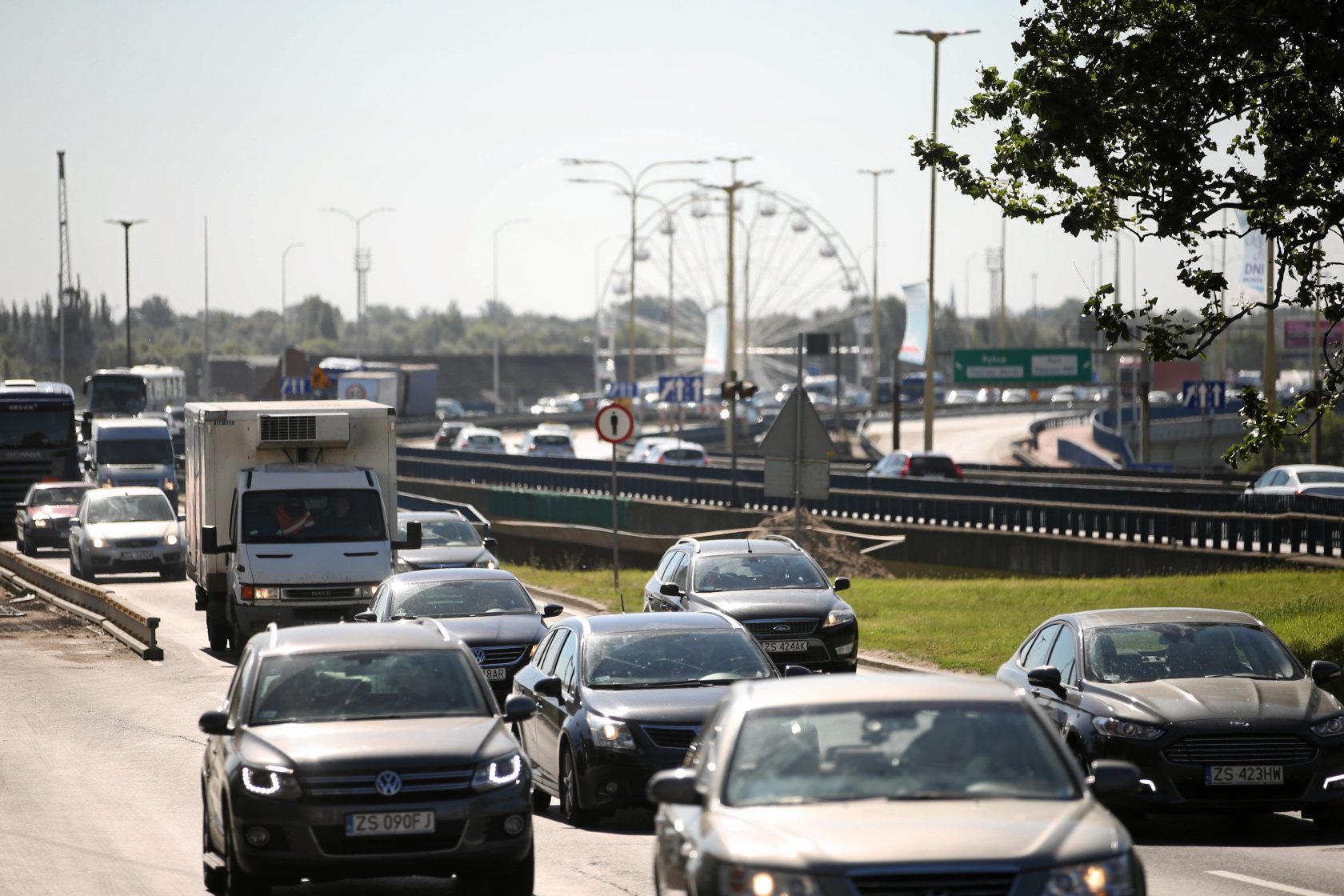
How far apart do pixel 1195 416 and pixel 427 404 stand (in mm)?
40459

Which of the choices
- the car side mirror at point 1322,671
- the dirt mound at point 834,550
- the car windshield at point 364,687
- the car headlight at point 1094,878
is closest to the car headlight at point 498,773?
the car windshield at point 364,687

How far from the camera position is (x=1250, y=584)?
26.8 meters

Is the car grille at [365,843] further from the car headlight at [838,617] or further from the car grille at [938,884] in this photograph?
the car headlight at [838,617]

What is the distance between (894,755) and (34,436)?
42.8 meters

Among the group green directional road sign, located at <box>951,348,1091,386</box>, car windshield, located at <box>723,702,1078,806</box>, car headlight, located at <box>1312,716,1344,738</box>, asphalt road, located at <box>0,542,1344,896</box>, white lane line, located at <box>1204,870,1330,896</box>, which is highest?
green directional road sign, located at <box>951,348,1091,386</box>

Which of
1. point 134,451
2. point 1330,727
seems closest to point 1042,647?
point 1330,727

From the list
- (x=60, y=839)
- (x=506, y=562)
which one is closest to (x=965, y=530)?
(x=506, y=562)

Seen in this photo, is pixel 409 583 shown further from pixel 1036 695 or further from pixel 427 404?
pixel 427 404

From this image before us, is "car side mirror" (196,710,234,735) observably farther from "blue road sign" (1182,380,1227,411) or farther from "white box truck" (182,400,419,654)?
"blue road sign" (1182,380,1227,411)

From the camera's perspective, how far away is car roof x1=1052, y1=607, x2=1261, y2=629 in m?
13.4

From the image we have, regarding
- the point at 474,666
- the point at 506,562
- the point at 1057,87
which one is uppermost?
the point at 1057,87

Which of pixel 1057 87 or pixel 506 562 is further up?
pixel 1057 87

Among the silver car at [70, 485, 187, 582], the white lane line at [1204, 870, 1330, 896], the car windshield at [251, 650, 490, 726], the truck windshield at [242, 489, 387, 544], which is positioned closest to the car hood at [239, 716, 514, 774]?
the car windshield at [251, 650, 490, 726]

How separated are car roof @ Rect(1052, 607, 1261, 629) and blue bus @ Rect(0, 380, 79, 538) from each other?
123 ft
